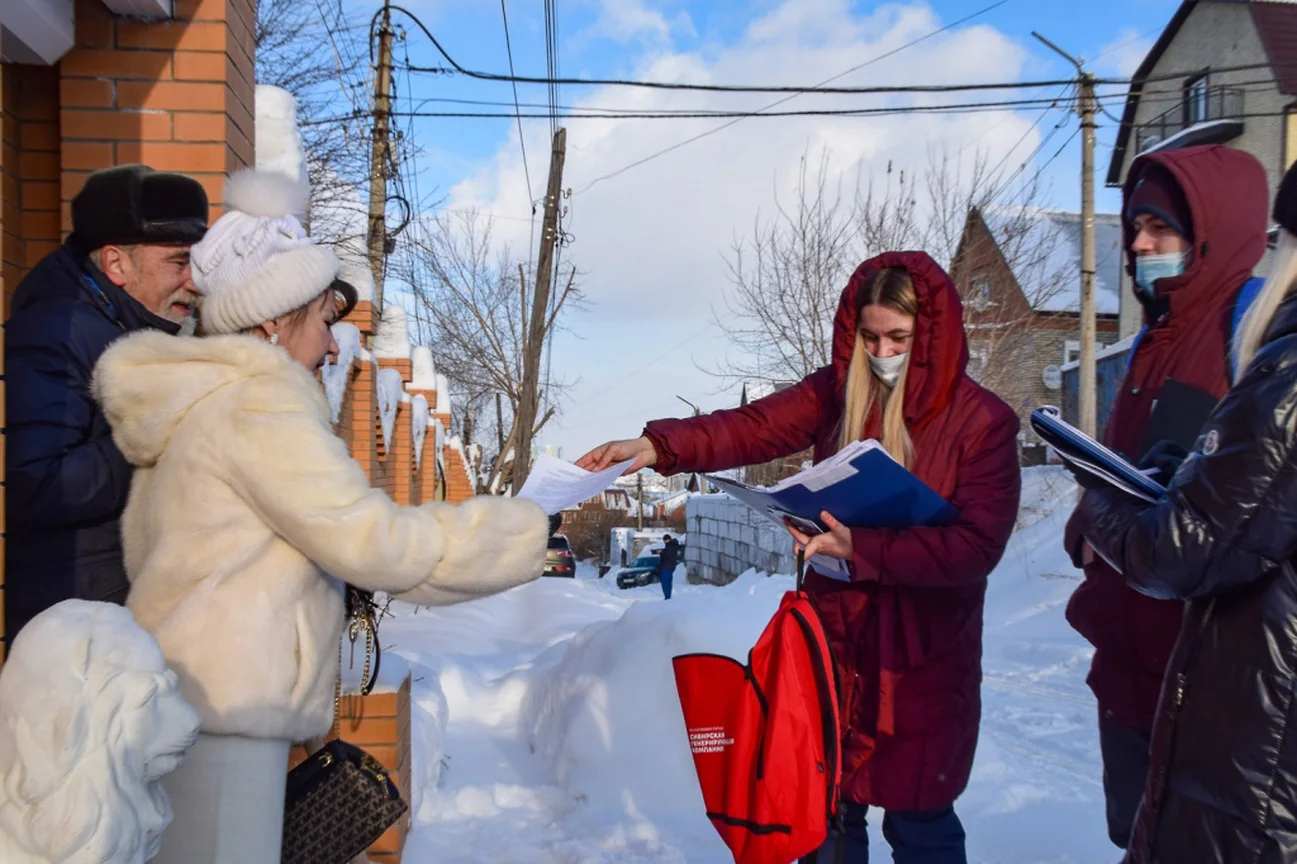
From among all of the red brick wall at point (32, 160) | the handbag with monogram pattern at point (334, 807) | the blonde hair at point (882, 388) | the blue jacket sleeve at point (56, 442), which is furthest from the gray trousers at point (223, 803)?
the red brick wall at point (32, 160)

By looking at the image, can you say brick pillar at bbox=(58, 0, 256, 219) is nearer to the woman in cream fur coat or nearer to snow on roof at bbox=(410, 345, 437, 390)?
the woman in cream fur coat

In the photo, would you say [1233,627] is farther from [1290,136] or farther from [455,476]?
[1290,136]

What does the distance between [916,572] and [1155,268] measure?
98cm

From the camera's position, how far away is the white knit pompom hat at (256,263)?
1974 millimetres

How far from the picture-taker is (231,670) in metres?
1.72

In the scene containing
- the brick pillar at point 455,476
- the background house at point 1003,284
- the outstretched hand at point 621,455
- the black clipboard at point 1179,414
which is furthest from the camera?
the brick pillar at point 455,476

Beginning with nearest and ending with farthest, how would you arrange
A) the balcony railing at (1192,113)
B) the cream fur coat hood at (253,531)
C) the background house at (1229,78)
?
the cream fur coat hood at (253,531) → the background house at (1229,78) → the balcony railing at (1192,113)

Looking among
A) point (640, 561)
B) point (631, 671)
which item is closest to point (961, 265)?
point (631, 671)

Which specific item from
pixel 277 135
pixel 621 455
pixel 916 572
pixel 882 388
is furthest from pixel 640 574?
pixel 916 572

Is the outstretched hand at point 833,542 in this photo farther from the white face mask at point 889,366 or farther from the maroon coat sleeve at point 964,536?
the white face mask at point 889,366

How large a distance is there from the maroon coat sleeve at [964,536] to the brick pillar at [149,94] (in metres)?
2.37

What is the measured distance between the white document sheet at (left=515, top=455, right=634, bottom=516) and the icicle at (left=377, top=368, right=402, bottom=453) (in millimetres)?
8550

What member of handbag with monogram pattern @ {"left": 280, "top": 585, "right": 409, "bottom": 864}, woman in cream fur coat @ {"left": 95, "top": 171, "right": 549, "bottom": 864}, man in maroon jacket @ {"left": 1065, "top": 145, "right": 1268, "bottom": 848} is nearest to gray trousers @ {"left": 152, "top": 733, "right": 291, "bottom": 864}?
woman in cream fur coat @ {"left": 95, "top": 171, "right": 549, "bottom": 864}

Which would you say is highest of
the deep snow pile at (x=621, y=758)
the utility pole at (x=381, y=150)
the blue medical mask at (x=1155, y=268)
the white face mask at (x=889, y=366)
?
the utility pole at (x=381, y=150)
